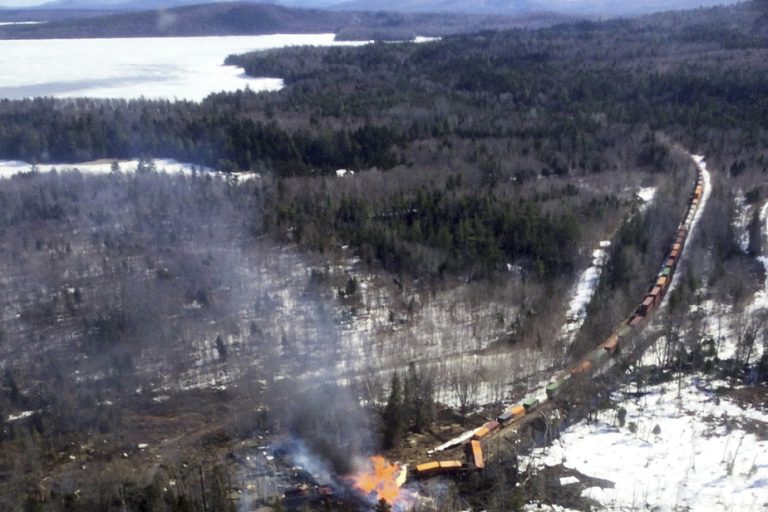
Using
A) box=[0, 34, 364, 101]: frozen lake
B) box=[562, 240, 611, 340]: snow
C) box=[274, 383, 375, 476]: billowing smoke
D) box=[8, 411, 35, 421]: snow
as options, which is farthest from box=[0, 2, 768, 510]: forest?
box=[0, 34, 364, 101]: frozen lake

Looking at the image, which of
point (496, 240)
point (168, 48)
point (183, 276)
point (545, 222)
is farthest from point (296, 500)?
point (168, 48)

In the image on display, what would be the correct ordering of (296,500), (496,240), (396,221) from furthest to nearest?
(396,221)
(496,240)
(296,500)

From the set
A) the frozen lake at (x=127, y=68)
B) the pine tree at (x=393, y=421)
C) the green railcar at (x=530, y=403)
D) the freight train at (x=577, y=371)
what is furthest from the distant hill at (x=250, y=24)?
the pine tree at (x=393, y=421)

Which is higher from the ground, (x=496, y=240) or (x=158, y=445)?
(x=496, y=240)

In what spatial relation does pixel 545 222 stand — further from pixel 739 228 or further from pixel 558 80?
pixel 558 80

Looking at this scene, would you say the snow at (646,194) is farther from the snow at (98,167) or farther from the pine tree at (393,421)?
the snow at (98,167)

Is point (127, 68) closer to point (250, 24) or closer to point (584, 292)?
point (250, 24)

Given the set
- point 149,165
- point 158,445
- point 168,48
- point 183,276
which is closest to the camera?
point 158,445
